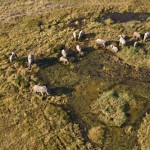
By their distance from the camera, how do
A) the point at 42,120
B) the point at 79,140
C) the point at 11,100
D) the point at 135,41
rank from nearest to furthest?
1. the point at 79,140
2. the point at 42,120
3. the point at 11,100
4. the point at 135,41

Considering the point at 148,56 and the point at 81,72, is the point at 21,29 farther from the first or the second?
the point at 148,56

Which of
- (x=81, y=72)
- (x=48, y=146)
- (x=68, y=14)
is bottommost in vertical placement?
(x=48, y=146)

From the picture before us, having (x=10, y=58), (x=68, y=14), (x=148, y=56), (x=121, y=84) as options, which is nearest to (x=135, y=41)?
(x=148, y=56)

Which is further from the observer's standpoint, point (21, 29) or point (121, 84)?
point (21, 29)

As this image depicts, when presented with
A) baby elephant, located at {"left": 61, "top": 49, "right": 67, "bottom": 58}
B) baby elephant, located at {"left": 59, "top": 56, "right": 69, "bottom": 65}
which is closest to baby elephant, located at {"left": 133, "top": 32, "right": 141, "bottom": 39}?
baby elephant, located at {"left": 61, "top": 49, "right": 67, "bottom": 58}

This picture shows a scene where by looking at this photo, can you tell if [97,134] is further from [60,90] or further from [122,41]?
[122,41]

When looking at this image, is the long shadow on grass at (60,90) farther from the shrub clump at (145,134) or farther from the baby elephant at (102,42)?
the shrub clump at (145,134)

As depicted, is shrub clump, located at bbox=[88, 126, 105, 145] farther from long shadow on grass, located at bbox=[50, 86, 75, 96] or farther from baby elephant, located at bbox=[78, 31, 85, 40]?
baby elephant, located at bbox=[78, 31, 85, 40]
